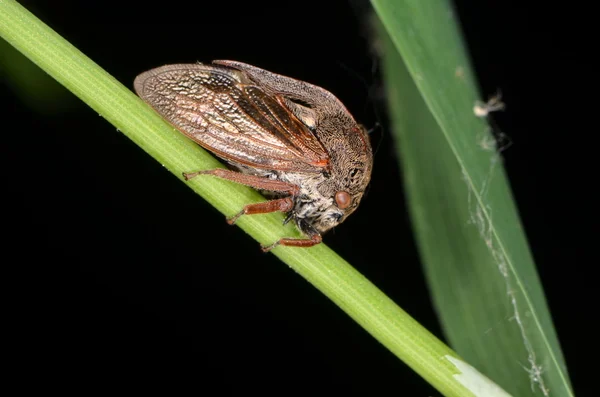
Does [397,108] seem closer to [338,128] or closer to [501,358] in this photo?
[338,128]

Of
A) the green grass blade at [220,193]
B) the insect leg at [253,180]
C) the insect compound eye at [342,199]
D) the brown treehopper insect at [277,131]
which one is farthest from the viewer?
the insect compound eye at [342,199]

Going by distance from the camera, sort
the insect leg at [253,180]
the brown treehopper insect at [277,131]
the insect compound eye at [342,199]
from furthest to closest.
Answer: the insect compound eye at [342,199] → the brown treehopper insect at [277,131] → the insect leg at [253,180]

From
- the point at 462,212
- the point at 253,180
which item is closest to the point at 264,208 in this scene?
the point at 253,180

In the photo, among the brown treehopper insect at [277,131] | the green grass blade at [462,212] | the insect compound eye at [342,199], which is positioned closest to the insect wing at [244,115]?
the brown treehopper insect at [277,131]

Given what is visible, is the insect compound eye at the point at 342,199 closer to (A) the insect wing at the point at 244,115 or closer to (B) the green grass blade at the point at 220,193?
(A) the insect wing at the point at 244,115

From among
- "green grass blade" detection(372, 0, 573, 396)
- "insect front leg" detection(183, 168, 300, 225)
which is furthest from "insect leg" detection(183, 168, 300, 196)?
"green grass blade" detection(372, 0, 573, 396)

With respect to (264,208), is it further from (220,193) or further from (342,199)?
(342,199)

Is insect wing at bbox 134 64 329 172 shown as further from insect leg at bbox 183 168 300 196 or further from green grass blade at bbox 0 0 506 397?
green grass blade at bbox 0 0 506 397
